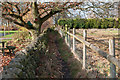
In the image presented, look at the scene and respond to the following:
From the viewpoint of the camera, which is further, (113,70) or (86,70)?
(86,70)

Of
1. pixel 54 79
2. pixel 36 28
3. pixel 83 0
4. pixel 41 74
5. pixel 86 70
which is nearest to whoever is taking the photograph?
pixel 41 74

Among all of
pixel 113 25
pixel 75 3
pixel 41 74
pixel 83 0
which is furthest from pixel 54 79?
pixel 113 25

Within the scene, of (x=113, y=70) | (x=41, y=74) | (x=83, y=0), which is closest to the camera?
(x=113, y=70)

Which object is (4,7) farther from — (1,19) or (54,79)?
(54,79)

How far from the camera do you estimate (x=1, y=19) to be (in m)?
10.6

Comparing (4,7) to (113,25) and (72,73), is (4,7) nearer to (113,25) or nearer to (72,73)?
(72,73)

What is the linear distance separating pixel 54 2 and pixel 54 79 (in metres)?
7.40

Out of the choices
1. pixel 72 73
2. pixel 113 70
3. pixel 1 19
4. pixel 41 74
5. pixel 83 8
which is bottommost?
pixel 72 73

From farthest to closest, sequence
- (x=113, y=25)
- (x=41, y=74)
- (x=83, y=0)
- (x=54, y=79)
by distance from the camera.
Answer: (x=113, y=25)
(x=83, y=0)
(x=54, y=79)
(x=41, y=74)

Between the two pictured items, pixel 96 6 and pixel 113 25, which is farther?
Answer: pixel 113 25

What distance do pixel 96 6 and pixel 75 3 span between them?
1686 millimetres

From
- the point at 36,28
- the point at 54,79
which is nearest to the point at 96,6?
the point at 36,28

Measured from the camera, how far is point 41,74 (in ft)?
11.3

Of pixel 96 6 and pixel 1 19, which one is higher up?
pixel 96 6
